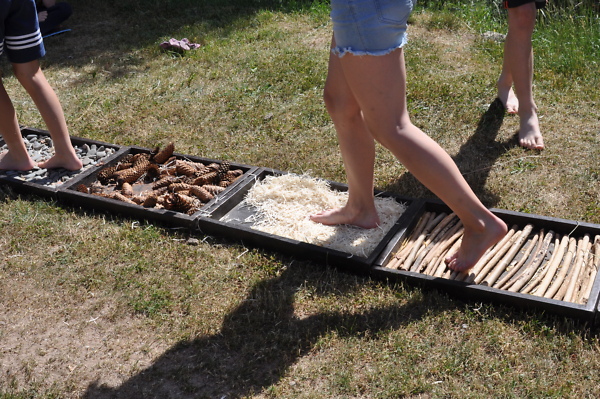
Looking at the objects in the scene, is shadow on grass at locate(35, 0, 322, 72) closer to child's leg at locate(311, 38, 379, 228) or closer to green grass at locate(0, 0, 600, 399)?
green grass at locate(0, 0, 600, 399)

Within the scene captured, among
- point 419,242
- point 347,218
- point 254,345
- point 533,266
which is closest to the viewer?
point 254,345

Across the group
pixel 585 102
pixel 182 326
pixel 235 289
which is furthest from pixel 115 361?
pixel 585 102

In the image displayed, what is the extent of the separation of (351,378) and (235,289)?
2.66 feet

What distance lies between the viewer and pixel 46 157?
4.52 m

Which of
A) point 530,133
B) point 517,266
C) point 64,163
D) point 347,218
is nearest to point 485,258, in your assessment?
point 517,266

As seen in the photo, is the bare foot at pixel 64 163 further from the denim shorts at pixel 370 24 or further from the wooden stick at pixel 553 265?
the wooden stick at pixel 553 265

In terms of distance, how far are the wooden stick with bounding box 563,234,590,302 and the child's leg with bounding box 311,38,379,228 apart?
3.19ft

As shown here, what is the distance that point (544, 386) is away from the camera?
2441mm

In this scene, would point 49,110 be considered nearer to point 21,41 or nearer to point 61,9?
point 21,41

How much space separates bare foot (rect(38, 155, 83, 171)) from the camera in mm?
4273

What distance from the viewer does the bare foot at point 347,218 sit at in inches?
135

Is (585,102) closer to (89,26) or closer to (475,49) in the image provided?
(475,49)

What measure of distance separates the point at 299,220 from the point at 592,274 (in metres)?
1.46

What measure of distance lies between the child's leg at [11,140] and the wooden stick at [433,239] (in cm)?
257
